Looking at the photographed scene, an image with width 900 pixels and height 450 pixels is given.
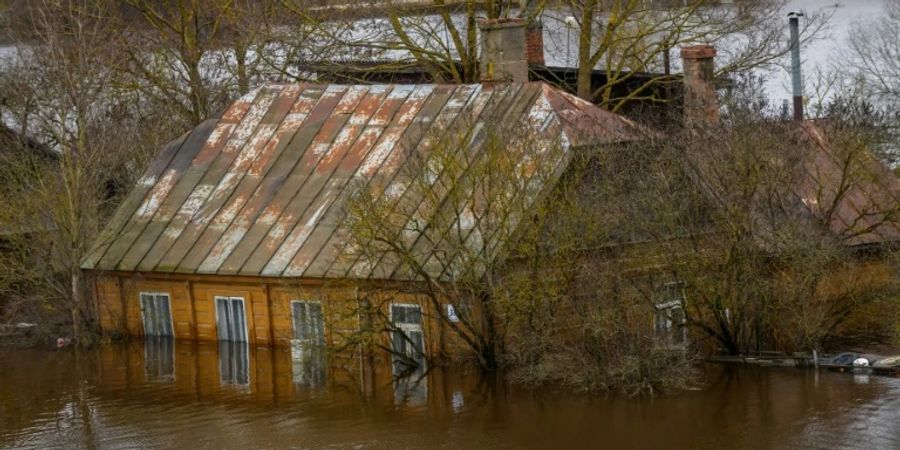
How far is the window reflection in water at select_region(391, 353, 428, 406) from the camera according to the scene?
26906 mm

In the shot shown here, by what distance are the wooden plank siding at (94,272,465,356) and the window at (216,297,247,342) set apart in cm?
12

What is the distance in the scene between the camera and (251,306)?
3164cm

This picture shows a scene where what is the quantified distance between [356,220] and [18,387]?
24.6 ft

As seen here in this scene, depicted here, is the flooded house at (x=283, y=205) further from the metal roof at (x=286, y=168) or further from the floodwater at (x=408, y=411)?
the floodwater at (x=408, y=411)

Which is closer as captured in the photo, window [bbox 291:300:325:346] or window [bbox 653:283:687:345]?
window [bbox 653:283:687:345]

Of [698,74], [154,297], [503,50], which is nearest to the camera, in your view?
[503,50]

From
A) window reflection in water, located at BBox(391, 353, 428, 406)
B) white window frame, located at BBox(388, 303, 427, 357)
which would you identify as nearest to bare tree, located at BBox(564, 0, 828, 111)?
white window frame, located at BBox(388, 303, 427, 357)

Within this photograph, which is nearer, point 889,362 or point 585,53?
point 889,362

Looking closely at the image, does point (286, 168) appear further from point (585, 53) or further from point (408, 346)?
point (585, 53)

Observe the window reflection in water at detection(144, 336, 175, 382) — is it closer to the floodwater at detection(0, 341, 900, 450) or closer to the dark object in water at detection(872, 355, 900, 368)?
the floodwater at detection(0, 341, 900, 450)

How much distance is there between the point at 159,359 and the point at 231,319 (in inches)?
63.7

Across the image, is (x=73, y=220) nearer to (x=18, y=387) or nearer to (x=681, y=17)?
(x=18, y=387)

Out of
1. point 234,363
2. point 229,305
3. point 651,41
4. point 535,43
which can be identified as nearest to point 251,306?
point 229,305

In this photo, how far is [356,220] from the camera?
27781mm
